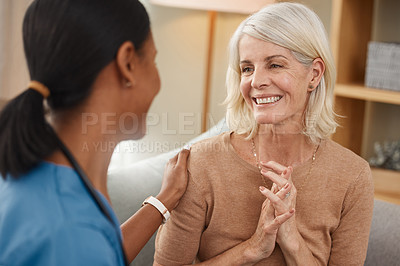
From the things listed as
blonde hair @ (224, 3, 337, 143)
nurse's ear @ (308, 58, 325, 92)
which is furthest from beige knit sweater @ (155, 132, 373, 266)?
nurse's ear @ (308, 58, 325, 92)

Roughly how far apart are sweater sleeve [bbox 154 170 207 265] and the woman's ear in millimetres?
547

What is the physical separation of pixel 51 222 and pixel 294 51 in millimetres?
805

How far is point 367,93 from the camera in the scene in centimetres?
234

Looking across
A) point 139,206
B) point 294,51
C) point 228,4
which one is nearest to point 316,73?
point 294,51

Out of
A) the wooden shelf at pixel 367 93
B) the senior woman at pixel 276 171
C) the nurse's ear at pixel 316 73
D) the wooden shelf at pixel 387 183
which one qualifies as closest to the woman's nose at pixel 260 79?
the senior woman at pixel 276 171

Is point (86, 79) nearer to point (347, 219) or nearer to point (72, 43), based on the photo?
point (72, 43)

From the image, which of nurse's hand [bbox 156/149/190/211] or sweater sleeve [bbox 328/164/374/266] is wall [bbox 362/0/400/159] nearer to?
sweater sleeve [bbox 328/164/374/266]

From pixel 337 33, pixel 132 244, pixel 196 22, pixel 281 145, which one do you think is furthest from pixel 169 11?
pixel 132 244

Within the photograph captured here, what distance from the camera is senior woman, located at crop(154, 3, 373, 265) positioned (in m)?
1.38

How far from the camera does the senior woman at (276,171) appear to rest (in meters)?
1.38

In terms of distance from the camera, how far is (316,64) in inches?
56.5

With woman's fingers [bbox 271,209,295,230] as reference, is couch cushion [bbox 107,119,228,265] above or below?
below

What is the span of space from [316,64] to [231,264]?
22.0 inches

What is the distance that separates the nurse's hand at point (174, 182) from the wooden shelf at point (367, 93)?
1163 mm
